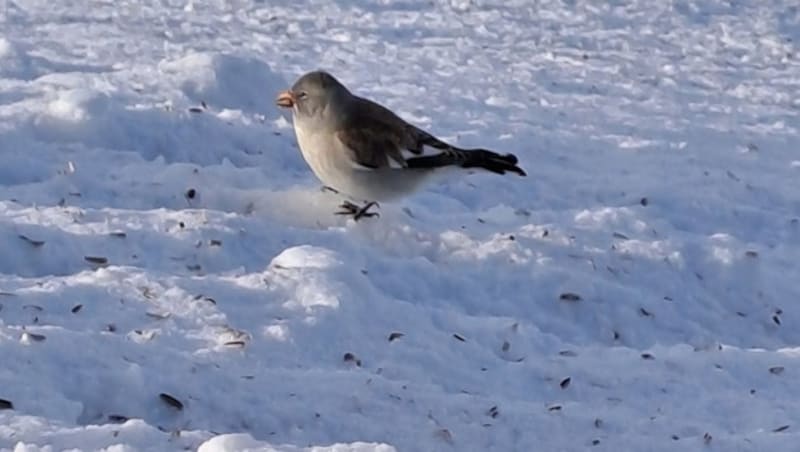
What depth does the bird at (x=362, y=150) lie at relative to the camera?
21.5 feet

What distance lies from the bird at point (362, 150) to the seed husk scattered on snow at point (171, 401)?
2.18 metres

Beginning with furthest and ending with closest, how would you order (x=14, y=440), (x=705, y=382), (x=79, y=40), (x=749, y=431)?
(x=79, y=40) < (x=705, y=382) < (x=749, y=431) < (x=14, y=440)

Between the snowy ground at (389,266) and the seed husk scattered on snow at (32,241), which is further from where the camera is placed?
the seed husk scattered on snow at (32,241)

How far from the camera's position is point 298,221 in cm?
670

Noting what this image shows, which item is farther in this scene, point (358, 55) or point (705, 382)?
point (358, 55)

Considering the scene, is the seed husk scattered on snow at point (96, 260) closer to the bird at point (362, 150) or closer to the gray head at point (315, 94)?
the bird at point (362, 150)

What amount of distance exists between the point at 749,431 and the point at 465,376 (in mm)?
936

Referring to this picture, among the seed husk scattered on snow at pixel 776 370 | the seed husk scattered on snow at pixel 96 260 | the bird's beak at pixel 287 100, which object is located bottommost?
the seed husk scattered on snow at pixel 776 370

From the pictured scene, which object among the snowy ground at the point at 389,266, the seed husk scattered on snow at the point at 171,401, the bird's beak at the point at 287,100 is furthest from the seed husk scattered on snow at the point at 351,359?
the bird's beak at the point at 287,100

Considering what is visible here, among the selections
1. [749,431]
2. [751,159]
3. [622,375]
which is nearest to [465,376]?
[622,375]

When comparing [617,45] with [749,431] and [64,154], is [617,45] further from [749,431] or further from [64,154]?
[749,431]

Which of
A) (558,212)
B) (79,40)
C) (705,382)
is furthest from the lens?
(79,40)

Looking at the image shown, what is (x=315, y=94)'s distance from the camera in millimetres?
6648

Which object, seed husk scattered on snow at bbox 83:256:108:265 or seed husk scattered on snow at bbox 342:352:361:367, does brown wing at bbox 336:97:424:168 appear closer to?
seed husk scattered on snow at bbox 83:256:108:265
